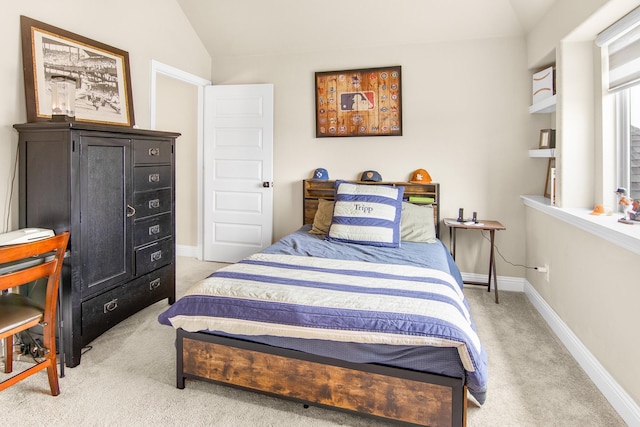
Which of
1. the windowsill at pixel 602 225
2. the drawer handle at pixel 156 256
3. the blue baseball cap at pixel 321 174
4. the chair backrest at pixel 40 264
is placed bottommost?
the drawer handle at pixel 156 256

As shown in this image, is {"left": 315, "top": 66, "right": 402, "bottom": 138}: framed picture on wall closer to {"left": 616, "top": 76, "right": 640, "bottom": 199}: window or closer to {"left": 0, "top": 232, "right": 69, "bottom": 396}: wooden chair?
{"left": 616, "top": 76, "right": 640, "bottom": 199}: window

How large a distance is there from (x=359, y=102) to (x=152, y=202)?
2200mm

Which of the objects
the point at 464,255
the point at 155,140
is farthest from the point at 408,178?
the point at 155,140

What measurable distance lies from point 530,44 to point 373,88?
141cm

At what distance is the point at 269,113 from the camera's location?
4199mm

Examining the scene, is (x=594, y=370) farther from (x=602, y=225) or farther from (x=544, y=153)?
(x=544, y=153)

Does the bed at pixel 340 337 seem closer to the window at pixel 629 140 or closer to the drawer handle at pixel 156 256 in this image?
the drawer handle at pixel 156 256

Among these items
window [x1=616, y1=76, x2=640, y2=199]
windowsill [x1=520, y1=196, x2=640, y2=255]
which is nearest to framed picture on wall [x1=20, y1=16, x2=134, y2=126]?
windowsill [x1=520, y1=196, x2=640, y2=255]

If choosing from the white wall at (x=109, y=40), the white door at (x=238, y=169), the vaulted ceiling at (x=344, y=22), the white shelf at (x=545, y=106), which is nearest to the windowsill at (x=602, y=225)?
the white shelf at (x=545, y=106)

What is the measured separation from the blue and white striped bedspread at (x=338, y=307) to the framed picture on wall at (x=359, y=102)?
2.01 metres

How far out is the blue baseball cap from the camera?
13.3 feet

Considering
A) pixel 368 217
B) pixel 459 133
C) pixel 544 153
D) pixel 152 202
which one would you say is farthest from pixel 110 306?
pixel 544 153

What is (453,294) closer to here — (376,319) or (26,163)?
(376,319)

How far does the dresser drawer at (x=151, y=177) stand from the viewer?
9.14 ft
